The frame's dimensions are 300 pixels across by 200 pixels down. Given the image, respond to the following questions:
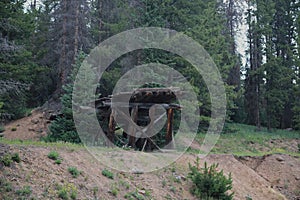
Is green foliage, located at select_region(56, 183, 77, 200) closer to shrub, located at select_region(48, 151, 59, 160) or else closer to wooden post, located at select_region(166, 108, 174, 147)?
shrub, located at select_region(48, 151, 59, 160)

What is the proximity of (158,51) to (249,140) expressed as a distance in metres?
10.5

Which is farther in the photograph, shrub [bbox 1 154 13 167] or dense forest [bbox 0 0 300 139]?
dense forest [bbox 0 0 300 139]

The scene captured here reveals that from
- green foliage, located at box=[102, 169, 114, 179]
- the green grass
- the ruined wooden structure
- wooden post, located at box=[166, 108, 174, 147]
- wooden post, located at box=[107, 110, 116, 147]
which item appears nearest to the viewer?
green foliage, located at box=[102, 169, 114, 179]

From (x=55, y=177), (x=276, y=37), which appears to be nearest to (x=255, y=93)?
(x=276, y=37)

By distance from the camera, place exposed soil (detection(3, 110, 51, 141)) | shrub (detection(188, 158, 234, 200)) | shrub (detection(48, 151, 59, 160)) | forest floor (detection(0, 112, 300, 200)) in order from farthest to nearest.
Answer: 1. exposed soil (detection(3, 110, 51, 141))
2. shrub (detection(188, 158, 234, 200))
3. shrub (detection(48, 151, 59, 160))
4. forest floor (detection(0, 112, 300, 200))

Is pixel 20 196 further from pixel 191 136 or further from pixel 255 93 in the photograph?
pixel 255 93

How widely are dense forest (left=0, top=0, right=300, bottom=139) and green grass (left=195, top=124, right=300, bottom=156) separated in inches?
62.8

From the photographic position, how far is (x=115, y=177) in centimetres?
1078

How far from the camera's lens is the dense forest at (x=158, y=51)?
23.5m

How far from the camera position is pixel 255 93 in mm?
34781

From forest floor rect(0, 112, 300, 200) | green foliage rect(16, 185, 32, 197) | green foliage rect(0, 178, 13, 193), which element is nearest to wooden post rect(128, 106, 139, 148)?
forest floor rect(0, 112, 300, 200)

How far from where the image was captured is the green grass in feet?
76.2

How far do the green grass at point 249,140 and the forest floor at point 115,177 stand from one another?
4617mm

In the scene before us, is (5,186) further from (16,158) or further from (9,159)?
(16,158)
